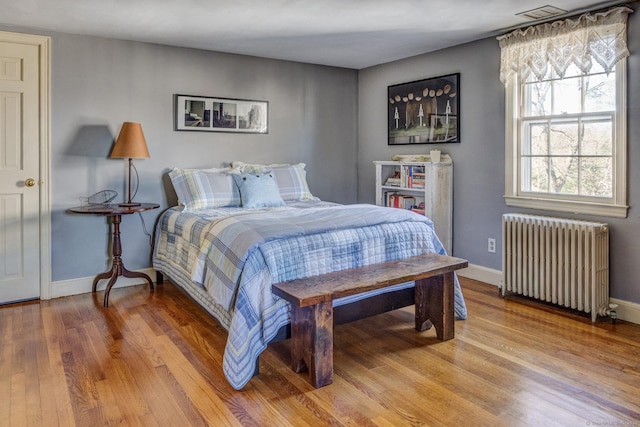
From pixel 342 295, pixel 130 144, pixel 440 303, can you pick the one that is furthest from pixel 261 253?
pixel 130 144

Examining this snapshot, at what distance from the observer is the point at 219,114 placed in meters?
4.50

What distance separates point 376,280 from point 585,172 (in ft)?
6.65

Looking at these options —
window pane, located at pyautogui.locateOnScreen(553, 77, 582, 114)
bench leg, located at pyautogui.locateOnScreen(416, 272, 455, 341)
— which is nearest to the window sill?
window pane, located at pyautogui.locateOnScreen(553, 77, 582, 114)

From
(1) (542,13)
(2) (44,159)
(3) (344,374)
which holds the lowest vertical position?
(3) (344,374)

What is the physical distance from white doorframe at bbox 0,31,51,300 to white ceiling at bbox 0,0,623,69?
133 mm

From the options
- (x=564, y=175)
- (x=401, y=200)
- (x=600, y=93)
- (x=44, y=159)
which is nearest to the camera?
(x=600, y=93)

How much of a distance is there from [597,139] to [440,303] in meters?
1.76

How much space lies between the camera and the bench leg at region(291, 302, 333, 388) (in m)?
2.28

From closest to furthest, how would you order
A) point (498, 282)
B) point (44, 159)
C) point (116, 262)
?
point (44, 159), point (116, 262), point (498, 282)

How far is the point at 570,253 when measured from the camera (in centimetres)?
330

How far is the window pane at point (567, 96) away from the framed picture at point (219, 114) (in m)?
2.68

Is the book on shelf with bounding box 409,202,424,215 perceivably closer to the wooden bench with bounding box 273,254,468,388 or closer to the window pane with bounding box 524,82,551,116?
the window pane with bounding box 524,82,551,116

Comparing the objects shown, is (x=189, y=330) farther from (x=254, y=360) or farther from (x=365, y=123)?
(x=365, y=123)

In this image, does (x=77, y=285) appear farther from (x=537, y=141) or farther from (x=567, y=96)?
(x=567, y=96)
